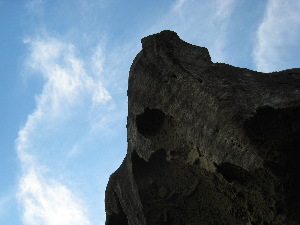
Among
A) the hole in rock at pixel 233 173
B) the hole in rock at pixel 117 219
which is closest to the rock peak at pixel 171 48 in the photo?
the hole in rock at pixel 233 173

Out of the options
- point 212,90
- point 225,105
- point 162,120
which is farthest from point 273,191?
point 162,120

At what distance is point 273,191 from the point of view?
7.23 m

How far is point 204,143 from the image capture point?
786cm

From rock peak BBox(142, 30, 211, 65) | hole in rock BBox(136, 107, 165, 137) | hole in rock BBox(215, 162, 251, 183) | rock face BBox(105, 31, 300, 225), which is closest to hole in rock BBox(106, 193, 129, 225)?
rock face BBox(105, 31, 300, 225)

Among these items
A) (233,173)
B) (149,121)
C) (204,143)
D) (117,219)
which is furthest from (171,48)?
(117,219)

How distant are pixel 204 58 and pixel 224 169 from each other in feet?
11.9

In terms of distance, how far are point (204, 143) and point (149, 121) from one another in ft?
10.6

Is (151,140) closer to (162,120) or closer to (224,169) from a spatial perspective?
(162,120)

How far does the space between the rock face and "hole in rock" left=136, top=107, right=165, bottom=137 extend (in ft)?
0.11

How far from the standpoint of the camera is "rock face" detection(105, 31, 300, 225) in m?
6.88

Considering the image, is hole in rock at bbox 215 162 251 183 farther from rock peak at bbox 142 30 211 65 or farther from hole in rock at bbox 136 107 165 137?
rock peak at bbox 142 30 211 65

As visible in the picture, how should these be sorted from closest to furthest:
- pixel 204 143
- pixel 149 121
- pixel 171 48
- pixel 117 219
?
1. pixel 204 143
2. pixel 171 48
3. pixel 149 121
4. pixel 117 219

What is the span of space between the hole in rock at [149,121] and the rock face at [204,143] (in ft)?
0.11

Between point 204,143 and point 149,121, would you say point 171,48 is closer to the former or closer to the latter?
point 149,121
